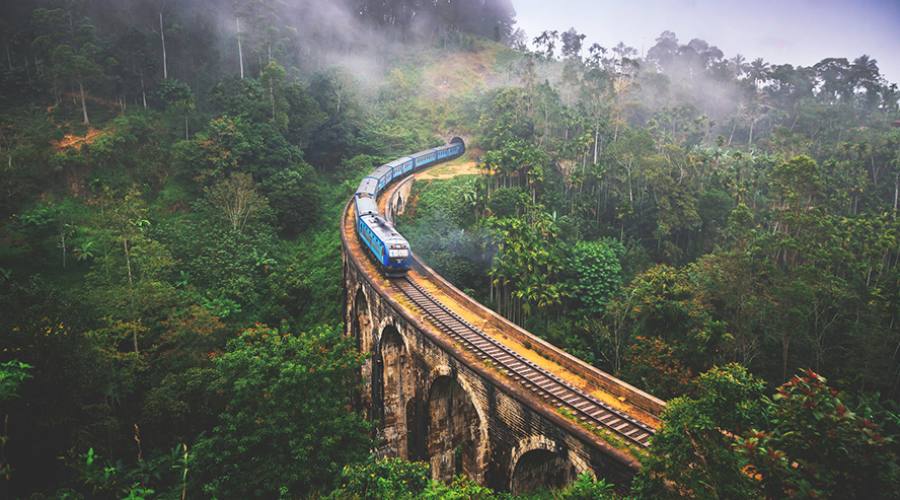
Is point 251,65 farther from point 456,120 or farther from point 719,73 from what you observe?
point 719,73

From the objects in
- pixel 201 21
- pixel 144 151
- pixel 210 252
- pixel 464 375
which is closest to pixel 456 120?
pixel 201 21

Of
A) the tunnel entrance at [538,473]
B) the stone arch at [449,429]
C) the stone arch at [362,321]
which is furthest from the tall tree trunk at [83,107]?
the tunnel entrance at [538,473]

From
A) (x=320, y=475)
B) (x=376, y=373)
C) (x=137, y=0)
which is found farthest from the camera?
(x=137, y=0)

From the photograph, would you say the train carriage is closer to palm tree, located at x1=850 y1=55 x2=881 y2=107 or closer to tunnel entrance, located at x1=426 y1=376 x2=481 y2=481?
tunnel entrance, located at x1=426 y1=376 x2=481 y2=481

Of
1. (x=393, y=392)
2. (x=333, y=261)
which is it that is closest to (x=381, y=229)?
(x=393, y=392)

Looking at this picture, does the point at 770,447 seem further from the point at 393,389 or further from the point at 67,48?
the point at 67,48
